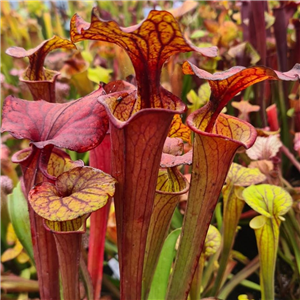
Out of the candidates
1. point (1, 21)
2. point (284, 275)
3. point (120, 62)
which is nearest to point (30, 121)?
point (284, 275)

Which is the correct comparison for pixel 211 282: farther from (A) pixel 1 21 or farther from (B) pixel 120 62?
(A) pixel 1 21

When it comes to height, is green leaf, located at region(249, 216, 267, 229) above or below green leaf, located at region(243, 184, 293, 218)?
below

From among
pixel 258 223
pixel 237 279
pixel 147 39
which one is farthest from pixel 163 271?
pixel 147 39

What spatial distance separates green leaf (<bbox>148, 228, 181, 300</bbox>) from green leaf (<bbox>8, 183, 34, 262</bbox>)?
40 cm

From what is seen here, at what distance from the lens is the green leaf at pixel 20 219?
976mm

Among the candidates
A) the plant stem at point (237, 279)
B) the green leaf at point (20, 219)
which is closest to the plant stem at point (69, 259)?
the green leaf at point (20, 219)

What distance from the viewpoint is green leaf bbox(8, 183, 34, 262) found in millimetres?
976

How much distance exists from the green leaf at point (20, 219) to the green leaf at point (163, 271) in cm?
40

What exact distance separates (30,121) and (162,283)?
0.51m

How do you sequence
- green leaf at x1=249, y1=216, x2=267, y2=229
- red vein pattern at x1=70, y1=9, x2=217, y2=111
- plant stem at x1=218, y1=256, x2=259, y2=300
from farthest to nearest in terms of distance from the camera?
plant stem at x1=218, y1=256, x2=259, y2=300
green leaf at x1=249, y1=216, x2=267, y2=229
red vein pattern at x1=70, y1=9, x2=217, y2=111

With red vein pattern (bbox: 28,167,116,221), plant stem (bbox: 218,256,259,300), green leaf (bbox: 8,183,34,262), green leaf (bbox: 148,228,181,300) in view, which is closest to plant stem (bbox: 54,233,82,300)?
red vein pattern (bbox: 28,167,116,221)

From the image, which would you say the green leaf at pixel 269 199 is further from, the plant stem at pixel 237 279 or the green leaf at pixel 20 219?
the green leaf at pixel 20 219

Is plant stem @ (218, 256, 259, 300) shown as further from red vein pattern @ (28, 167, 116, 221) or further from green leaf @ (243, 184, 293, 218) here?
red vein pattern @ (28, 167, 116, 221)

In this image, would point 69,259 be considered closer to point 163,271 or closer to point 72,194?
point 72,194
